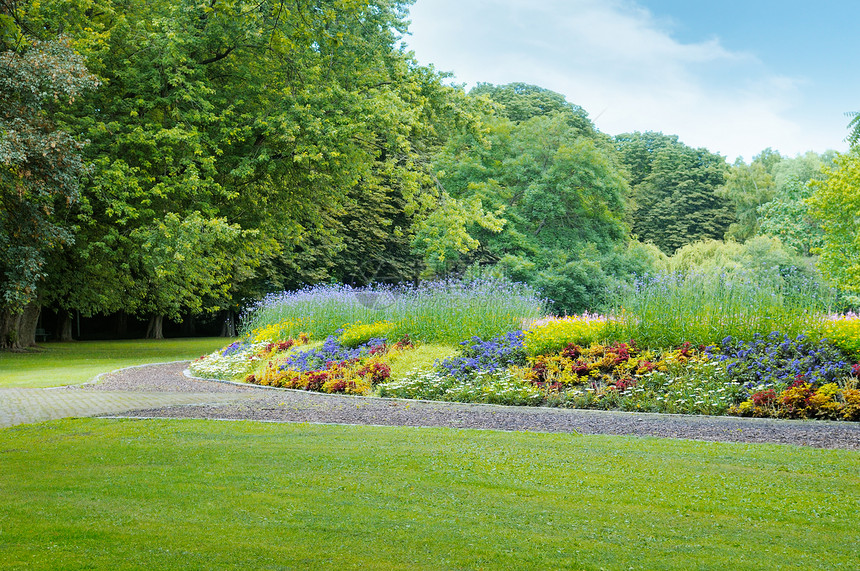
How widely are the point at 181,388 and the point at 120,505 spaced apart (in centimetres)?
844

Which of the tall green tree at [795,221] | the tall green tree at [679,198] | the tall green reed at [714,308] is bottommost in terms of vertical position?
the tall green reed at [714,308]

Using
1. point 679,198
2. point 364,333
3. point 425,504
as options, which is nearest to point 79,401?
point 364,333

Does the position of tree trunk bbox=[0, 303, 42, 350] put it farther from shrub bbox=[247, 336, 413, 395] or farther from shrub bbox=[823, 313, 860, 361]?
shrub bbox=[823, 313, 860, 361]

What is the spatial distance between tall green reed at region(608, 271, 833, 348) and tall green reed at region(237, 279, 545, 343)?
7.15 ft

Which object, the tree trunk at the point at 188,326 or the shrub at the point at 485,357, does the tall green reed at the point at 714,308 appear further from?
the tree trunk at the point at 188,326

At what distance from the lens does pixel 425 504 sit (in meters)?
4.34

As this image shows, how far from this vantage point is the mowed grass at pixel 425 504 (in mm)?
3461

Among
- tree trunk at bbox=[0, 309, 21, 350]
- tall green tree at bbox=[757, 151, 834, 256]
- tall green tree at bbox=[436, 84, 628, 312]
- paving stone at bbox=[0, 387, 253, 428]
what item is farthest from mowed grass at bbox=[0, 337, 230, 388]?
tall green tree at bbox=[757, 151, 834, 256]

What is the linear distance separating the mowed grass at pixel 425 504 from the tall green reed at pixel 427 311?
6.45 metres

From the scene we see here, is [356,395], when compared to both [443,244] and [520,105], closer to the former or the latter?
[443,244]

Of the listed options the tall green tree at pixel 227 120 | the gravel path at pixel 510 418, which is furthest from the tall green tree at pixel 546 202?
the gravel path at pixel 510 418

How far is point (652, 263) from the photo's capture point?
99.4ft

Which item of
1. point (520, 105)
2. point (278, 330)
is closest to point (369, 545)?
point (278, 330)

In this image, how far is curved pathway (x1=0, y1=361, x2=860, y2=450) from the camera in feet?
23.4
